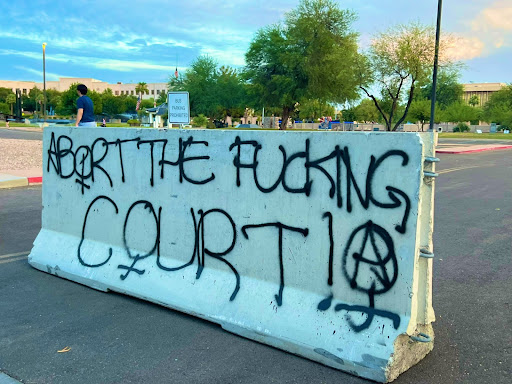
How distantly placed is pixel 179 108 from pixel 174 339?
7513 millimetres

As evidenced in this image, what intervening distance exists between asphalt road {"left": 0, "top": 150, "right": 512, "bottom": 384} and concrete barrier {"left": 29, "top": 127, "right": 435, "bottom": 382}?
0.46 feet

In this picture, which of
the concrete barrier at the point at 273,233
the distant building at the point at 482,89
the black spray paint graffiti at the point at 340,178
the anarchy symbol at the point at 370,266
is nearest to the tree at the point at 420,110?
the concrete barrier at the point at 273,233

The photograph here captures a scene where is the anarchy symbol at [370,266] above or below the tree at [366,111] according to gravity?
below

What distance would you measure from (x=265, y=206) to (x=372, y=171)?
0.95 meters

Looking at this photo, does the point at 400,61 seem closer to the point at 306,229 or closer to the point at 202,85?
the point at 306,229

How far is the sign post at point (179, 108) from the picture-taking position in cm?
1041

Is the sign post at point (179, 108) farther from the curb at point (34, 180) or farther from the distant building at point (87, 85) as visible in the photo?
the distant building at point (87, 85)

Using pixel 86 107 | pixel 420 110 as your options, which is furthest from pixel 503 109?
pixel 86 107

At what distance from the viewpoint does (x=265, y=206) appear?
384 cm

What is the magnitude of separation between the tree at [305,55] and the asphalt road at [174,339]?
32660 mm

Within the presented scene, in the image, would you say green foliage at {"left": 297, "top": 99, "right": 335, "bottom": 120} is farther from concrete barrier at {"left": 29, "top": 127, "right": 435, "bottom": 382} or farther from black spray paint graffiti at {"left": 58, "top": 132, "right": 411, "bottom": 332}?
black spray paint graffiti at {"left": 58, "top": 132, "right": 411, "bottom": 332}

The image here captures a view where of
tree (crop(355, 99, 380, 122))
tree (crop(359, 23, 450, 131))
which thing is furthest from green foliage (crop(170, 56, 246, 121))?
A: tree (crop(359, 23, 450, 131))

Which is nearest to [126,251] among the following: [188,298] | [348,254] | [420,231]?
[188,298]

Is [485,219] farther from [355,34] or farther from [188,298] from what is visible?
[355,34]
